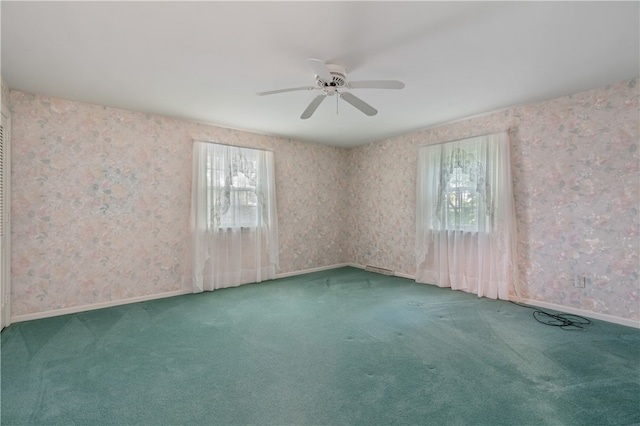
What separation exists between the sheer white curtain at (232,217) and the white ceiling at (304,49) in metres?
1.07

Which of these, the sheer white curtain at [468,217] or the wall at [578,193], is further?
the sheer white curtain at [468,217]

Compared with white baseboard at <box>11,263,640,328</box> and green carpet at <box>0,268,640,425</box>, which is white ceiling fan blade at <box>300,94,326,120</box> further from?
white baseboard at <box>11,263,640,328</box>

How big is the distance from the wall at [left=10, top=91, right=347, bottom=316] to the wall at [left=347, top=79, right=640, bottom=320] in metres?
4.02

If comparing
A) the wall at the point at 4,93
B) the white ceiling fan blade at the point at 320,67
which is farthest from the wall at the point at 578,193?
the wall at the point at 4,93

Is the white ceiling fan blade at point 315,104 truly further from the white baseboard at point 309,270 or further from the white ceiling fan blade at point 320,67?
the white baseboard at point 309,270

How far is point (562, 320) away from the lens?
323 cm

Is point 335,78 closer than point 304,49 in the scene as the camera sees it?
No

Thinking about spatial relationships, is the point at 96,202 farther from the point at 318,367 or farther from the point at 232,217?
the point at 318,367

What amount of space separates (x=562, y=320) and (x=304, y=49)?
3673mm

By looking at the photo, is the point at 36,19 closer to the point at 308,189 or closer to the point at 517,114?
the point at 308,189

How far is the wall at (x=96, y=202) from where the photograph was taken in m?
3.31

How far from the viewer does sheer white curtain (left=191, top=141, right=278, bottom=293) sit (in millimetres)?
4379

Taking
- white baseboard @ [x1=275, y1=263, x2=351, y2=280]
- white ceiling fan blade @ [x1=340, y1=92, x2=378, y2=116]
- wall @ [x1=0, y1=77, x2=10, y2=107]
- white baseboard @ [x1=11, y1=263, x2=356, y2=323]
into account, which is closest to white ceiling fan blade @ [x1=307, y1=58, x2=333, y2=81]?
white ceiling fan blade @ [x1=340, y1=92, x2=378, y2=116]

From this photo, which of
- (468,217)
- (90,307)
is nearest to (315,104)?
(468,217)
